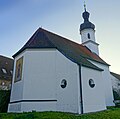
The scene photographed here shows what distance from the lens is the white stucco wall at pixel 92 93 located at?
15.3 meters

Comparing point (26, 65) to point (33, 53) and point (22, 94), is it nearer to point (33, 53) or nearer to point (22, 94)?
point (33, 53)

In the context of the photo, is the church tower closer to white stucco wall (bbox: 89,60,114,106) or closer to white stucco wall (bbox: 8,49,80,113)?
white stucco wall (bbox: 89,60,114,106)

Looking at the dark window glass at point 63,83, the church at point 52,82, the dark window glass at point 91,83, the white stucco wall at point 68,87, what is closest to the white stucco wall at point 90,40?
the church at point 52,82

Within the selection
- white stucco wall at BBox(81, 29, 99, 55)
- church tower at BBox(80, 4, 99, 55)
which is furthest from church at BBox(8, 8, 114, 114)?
church tower at BBox(80, 4, 99, 55)

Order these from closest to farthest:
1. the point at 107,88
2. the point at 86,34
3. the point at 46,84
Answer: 1. the point at 46,84
2. the point at 107,88
3. the point at 86,34

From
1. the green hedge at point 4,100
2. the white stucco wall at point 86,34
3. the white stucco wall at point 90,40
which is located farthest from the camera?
the white stucco wall at point 86,34

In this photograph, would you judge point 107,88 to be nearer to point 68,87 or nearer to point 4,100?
point 68,87

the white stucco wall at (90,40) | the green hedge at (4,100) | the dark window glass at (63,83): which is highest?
the white stucco wall at (90,40)

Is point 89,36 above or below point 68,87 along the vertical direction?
above

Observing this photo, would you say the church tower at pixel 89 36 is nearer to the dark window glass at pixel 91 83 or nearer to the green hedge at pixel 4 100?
the dark window glass at pixel 91 83

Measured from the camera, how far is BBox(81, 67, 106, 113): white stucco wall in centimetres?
1533

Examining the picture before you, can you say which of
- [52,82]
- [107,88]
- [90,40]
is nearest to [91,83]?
[52,82]

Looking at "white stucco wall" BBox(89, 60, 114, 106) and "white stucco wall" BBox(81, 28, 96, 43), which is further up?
"white stucco wall" BBox(81, 28, 96, 43)

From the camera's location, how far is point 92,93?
16.2m
